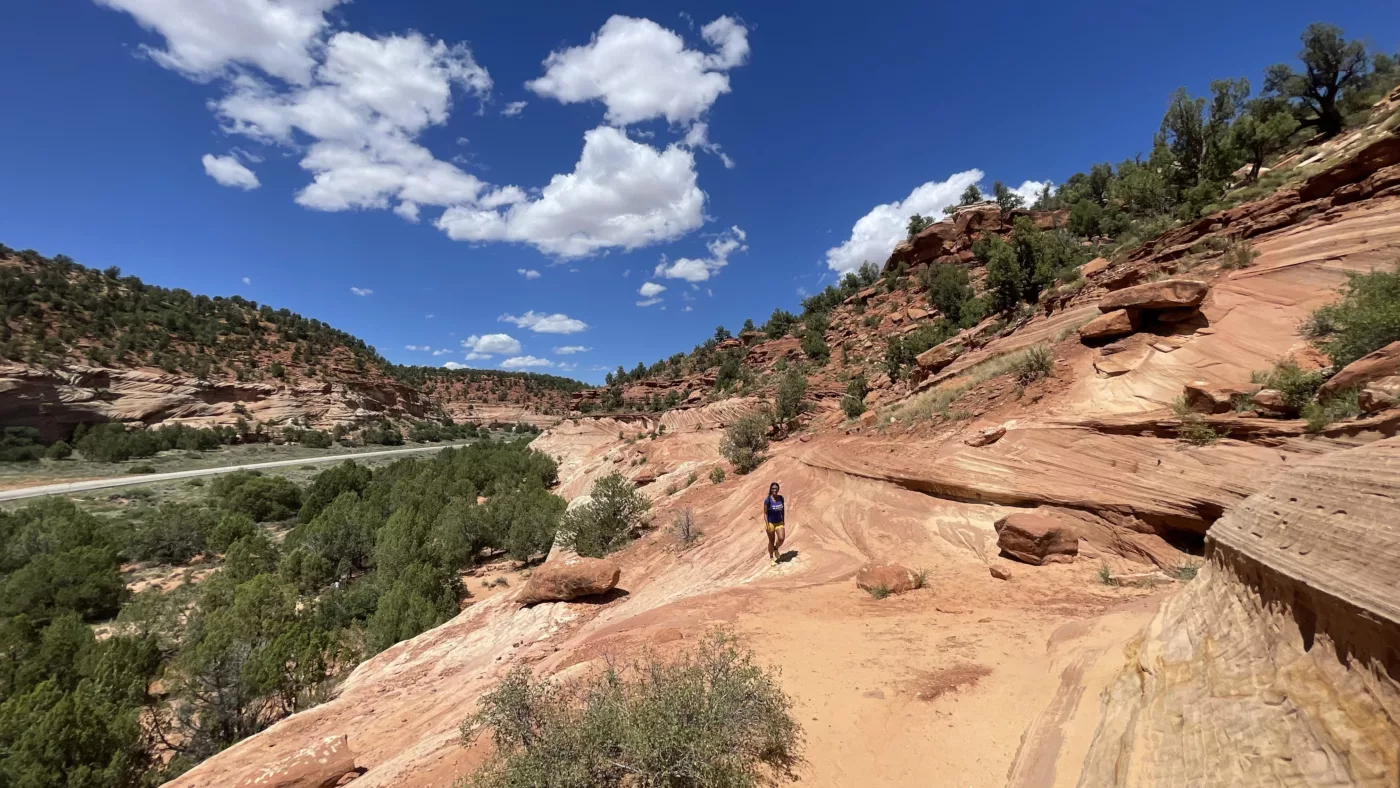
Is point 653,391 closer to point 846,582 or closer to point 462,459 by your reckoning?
point 462,459

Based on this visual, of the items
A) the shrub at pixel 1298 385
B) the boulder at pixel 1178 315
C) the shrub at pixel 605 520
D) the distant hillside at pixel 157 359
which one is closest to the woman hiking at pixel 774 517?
the shrub at pixel 605 520

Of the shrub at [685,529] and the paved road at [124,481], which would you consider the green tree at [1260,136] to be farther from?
the paved road at [124,481]

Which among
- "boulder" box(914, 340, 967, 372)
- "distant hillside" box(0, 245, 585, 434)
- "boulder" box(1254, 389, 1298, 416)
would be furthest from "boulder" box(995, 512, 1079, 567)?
"distant hillside" box(0, 245, 585, 434)

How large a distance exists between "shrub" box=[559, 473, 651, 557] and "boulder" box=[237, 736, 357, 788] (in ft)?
34.0

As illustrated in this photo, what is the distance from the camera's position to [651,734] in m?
4.29

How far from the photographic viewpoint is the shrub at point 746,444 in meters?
21.4

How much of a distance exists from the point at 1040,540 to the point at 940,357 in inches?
487

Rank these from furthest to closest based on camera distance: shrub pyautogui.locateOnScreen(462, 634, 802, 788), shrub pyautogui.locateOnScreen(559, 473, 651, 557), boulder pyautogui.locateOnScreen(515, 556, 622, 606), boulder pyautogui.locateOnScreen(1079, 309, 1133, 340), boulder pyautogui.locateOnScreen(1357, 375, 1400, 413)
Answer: shrub pyautogui.locateOnScreen(559, 473, 651, 557), boulder pyautogui.locateOnScreen(515, 556, 622, 606), boulder pyautogui.locateOnScreen(1079, 309, 1133, 340), boulder pyautogui.locateOnScreen(1357, 375, 1400, 413), shrub pyautogui.locateOnScreen(462, 634, 802, 788)

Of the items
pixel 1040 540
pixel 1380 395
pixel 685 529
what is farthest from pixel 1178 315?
pixel 685 529

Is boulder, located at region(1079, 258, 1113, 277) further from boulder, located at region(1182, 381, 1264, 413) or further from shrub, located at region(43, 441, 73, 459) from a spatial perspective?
shrub, located at region(43, 441, 73, 459)

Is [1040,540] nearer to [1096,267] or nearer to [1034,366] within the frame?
[1034,366]

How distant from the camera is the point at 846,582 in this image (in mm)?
9750

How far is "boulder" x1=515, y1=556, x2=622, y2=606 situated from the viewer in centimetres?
1239

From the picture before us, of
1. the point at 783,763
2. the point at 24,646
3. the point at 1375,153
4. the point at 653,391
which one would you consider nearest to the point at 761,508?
the point at 783,763
